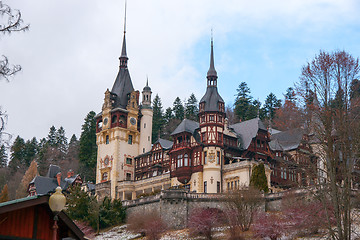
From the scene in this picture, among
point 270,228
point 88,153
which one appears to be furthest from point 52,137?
point 270,228

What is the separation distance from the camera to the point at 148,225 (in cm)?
4972

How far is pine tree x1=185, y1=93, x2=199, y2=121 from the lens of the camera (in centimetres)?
10495

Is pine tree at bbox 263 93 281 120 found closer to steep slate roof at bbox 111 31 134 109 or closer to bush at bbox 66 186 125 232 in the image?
steep slate roof at bbox 111 31 134 109

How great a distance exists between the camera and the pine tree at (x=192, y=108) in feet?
344

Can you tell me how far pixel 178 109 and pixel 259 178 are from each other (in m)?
52.3

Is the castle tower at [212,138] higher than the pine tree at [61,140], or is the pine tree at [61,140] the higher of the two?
the pine tree at [61,140]

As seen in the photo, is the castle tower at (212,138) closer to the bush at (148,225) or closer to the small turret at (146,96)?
the bush at (148,225)

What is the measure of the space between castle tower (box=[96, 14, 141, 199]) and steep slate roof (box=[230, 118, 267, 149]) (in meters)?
16.0

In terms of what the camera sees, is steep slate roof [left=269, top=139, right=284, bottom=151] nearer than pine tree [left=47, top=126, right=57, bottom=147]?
Yes

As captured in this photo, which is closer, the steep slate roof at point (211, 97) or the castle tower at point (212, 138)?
the castle tower at point (212, 138)

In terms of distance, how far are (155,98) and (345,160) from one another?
3581 inches

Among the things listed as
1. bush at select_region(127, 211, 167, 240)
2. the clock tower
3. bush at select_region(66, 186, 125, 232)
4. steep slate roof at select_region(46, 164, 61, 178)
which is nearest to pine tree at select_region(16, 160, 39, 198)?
steep slate roof at select_region(46, 164, 61, 178)

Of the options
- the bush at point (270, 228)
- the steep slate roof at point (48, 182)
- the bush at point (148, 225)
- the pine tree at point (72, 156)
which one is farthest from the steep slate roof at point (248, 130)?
the pine tree at point (72, 156)

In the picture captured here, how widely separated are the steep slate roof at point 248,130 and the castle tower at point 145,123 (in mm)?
14917
